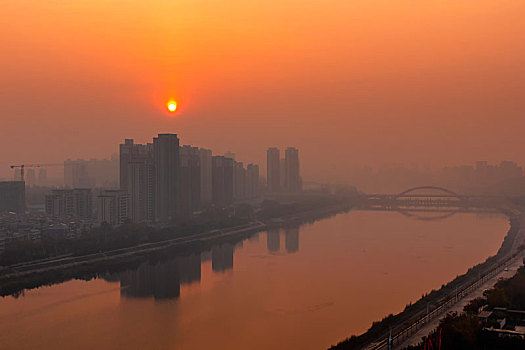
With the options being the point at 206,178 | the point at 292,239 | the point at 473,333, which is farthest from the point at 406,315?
the point at 206,178

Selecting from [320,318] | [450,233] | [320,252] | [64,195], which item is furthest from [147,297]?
[450,233]

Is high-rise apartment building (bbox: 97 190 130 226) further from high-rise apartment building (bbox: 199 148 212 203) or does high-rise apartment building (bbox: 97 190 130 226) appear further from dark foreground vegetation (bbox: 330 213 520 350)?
dark foreground vegetation (bbox: 330 213 520 350)

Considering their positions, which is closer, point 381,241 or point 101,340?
point 101,340

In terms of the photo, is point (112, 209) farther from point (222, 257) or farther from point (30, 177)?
point (30, 177)

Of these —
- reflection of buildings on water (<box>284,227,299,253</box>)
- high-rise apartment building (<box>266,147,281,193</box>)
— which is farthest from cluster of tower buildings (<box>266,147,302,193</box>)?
reflection of buildings on water (<box>284,227,299,253</box>)

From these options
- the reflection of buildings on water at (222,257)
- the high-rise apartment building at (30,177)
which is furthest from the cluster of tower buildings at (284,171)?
the reflection of buildings on water at (222,257)

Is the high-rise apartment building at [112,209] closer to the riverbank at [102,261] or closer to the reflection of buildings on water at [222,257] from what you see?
the riverbank at [102,261]

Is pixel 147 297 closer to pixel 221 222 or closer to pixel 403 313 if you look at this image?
pixel 403 313
